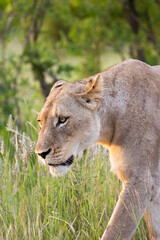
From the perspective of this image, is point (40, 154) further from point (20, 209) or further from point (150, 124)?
point (150, 124)

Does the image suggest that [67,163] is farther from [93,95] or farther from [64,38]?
[64,38]

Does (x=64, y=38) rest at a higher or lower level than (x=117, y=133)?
lower

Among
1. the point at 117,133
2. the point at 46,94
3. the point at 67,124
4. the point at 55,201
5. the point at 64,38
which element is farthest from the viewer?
the point at 64,38

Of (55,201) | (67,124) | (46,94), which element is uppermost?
Result: (67,124)

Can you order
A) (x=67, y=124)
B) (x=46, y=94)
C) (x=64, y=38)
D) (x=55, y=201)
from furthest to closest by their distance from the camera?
(x=64, y=38) < (x=46, y=94) < (x=55, y=201) < (x=67, y=124)

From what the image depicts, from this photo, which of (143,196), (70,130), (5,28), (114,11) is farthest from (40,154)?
(114,11)

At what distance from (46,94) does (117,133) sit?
5.16m

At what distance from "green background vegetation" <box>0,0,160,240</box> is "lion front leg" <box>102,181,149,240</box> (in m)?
0.14

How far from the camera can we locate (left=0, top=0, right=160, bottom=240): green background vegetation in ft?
12.0

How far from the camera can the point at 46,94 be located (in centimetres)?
858

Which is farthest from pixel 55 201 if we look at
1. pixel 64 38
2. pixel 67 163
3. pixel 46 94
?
pixel 64 38

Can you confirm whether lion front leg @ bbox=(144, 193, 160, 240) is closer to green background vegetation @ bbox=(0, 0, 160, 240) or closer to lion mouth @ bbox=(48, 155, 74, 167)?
green background vegetation @ bbox=(0, 0, 160, 240)

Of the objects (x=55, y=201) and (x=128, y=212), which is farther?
(x=55, y=201)

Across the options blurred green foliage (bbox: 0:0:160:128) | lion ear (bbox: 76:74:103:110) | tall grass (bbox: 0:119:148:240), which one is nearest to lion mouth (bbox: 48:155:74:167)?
tall grass (bbox: 0:119:148:240)
